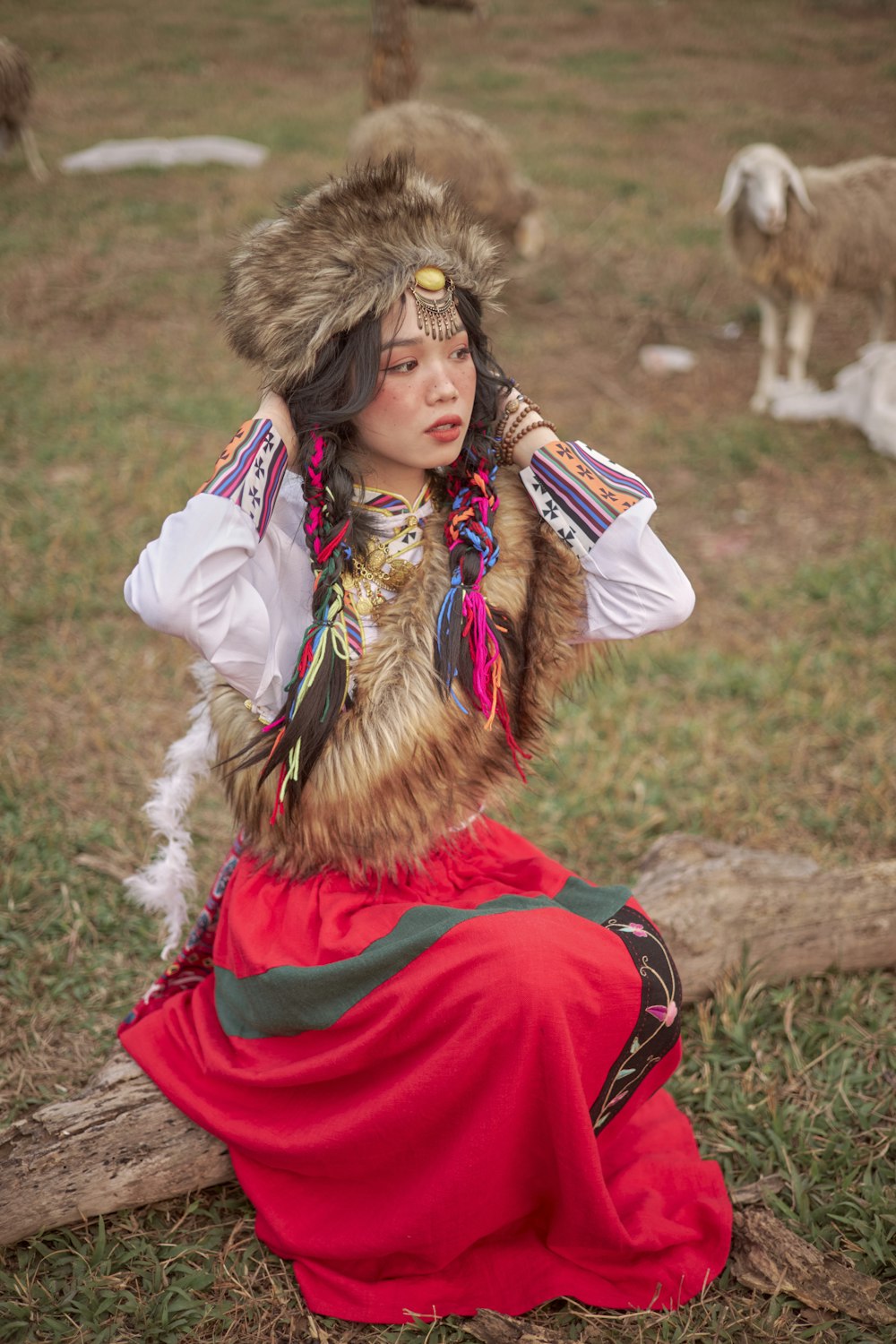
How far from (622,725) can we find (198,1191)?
90.5 inches

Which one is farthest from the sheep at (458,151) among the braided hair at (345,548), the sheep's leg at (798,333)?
the braided hair at (345,548)

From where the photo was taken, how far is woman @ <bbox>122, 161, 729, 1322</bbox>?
77.2 inches

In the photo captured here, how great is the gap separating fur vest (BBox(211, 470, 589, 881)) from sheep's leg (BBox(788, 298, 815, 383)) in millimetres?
5193

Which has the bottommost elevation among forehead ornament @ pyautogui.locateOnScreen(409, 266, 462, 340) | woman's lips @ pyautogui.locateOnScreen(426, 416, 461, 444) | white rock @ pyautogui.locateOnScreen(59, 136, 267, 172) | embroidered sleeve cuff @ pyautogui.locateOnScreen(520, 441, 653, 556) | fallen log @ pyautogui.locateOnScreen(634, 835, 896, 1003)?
fallen log @ pyautogui.locateOnScreen(634, 835, 896, 1003)

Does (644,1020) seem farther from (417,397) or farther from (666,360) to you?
(666,360)

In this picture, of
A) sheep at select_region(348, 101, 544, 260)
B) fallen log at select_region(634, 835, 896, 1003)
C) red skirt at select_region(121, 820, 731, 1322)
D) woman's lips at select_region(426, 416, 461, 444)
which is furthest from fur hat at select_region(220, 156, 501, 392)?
sheep at select_region(348, 101, 544, 260)

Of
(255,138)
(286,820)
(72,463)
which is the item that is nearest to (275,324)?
(286,820)

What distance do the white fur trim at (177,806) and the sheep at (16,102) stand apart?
9.62m

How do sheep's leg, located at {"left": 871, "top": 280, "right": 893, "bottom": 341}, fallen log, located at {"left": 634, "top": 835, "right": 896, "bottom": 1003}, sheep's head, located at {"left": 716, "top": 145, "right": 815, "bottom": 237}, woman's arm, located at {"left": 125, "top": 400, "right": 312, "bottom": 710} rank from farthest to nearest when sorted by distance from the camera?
sheep's leg, located at {"left": 871, "top": 280, "right": 893, "bottom": 341}
sheep's head, located at {"left": 716, "top": 145, "right": 815, "bottom": 237}
fallen log, located at {"left": 634, "top": 835, "right": 896, "bottom": 1003}
woman's arm, located at {"left": 125, "top": 400, "right": 312, "bottom": 710}

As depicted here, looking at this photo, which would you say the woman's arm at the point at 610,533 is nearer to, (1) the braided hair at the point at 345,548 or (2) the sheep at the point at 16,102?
(1) the braided hair at the point at 345,548

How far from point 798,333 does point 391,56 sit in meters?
4.03

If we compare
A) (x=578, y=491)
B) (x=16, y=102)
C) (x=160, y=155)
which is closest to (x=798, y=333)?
(x=578, y=491)

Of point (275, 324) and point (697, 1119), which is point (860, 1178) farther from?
point (275, 324)

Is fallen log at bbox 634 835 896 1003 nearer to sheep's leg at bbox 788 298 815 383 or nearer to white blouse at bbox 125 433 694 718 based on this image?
white blouse at bbox 125 433 694 718
